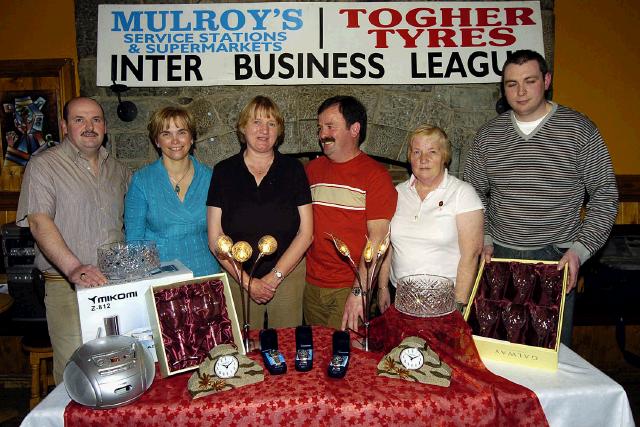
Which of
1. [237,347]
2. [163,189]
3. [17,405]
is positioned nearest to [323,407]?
[237,347]

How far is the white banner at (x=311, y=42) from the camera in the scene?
10.6 ft

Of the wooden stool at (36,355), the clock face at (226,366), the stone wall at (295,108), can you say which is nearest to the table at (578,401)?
the clock face at (226,366)

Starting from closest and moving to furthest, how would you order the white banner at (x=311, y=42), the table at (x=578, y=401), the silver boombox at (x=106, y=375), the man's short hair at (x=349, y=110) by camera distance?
the silver boombox at (x=106, y=375)
the table at (x=578, y=401)
the man's short hair at (x=349, y=110)
the white banner at (x=311, y=42)

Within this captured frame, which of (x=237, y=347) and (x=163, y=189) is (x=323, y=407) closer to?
(x=237, y=347)

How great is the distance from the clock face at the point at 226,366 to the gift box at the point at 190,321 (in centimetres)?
12

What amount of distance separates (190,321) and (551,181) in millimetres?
1747

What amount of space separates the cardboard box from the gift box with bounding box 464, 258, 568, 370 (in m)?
1.07

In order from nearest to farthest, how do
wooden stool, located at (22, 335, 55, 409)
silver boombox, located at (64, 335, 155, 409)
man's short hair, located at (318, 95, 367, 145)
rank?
silver boombox, located at (64, 335, 155, 409) → man's short hair, located at (318, 95, 367, 145) → wooden stool, located at (22, 335, 55, 409)

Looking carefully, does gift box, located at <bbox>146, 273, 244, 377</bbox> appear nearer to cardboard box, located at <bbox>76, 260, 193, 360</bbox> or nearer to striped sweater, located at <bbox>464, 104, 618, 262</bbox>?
cardboard box, located at <bbox>76, 260, 193, 360</bbox>

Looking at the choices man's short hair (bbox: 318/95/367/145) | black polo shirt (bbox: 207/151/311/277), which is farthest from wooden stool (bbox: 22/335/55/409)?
man's short hair (bbox: 318/95/367/145)

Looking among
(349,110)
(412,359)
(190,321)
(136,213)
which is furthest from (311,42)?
(412,359)

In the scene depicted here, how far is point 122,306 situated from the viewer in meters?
1.66

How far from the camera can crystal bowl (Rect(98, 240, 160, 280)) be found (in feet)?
5.77

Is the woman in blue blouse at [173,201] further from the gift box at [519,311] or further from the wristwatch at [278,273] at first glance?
the gift box at [519,311]
